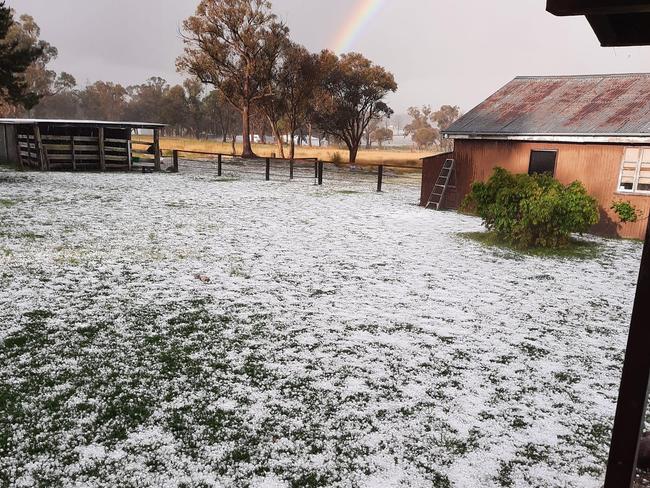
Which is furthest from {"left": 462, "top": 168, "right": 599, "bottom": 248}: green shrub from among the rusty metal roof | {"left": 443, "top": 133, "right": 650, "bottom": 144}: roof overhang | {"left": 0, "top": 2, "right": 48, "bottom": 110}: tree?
{"left": 0, "top": 2, "right": 48, "bottom": 110}: tree

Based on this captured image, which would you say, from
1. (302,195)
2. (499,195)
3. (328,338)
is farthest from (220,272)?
(302,195)

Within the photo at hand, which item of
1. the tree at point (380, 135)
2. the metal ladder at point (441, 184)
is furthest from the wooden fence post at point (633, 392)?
the tree at point (380, 135)

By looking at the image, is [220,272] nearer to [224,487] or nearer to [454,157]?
[224,487]

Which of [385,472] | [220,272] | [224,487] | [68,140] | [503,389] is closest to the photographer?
[224,487]

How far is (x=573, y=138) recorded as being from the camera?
522 inches

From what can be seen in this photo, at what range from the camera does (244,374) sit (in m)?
4.19

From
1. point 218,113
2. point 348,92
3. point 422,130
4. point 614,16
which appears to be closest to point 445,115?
point 422,130

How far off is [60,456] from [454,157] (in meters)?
15.5

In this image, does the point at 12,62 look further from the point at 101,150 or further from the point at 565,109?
the point at 565,109

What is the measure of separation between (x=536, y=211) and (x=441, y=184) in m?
6.97

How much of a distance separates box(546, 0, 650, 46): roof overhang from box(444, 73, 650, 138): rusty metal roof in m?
11.8

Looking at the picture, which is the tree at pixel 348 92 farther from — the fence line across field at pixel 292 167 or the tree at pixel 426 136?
the tree at pixel 426 136

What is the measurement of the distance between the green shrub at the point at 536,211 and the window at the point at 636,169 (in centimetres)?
332

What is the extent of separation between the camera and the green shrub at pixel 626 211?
12.2 meters
